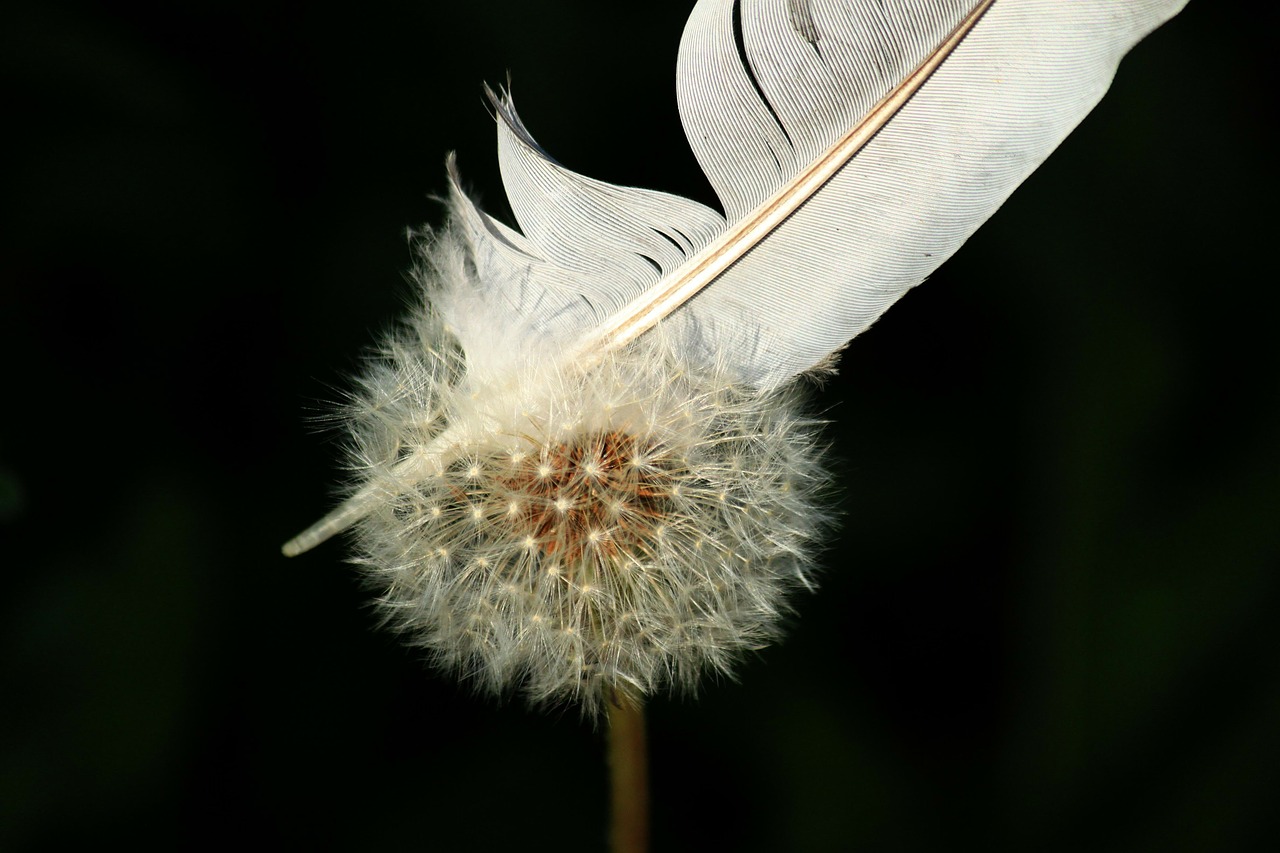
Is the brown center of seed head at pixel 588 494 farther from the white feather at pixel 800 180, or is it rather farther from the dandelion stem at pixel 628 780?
the dandelion stem at pixel 628 780

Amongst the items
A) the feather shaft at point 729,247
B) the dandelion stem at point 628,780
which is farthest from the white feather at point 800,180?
the dandelion stem at point 628,780

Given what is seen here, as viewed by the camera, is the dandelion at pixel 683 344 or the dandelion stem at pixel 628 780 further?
the dandelion stem at pixel 628 780

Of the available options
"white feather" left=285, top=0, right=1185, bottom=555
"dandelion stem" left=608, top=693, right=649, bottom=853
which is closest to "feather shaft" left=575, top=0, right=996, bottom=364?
"white feather" left=285, top=0, right=1185, bottom=555

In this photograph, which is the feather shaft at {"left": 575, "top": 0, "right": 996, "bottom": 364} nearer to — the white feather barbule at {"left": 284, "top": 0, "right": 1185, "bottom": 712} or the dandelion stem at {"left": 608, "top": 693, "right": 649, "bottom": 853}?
the white feather barbule at {"left": 284, "top": 0, "right": 1185, "bottom": 712}

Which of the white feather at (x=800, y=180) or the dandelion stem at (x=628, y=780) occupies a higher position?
the white feather at (x=800, y=180)

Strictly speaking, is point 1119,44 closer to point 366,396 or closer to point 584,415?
point 584,415
